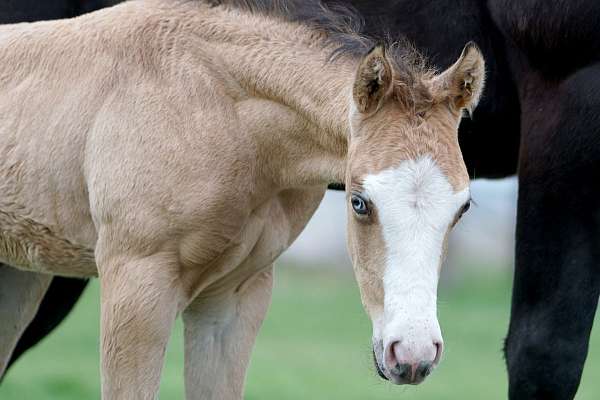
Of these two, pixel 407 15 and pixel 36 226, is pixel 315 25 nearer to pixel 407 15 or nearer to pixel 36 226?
pixel 407 15

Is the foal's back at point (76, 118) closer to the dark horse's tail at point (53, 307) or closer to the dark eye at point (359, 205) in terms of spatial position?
the dark eye at point (359, 205)

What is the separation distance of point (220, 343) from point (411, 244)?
4.32 ft

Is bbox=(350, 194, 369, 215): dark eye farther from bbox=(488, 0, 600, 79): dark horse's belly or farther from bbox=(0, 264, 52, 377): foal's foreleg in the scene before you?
bbox=(0, 264, 52, 377): foal's foreleg

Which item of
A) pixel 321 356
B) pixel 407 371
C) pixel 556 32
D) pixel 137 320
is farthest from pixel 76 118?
pixel 321 356

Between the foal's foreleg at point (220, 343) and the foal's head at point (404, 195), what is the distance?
2.85 feet

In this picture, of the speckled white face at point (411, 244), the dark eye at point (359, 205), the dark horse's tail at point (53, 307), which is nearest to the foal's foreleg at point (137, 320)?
the dark eye at point (359, 205)

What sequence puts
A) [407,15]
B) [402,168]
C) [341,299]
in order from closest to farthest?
[402,168] < [407,15] < [341,299]

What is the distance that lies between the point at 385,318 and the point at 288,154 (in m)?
0.89

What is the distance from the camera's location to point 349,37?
14.6 ft

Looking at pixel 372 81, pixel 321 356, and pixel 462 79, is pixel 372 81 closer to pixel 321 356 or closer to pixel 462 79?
pixel 462 79

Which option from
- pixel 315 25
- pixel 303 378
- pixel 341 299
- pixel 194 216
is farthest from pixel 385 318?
pixel 341 299

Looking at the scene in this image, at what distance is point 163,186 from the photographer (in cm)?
439

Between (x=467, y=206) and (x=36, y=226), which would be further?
(x=36, y=226)

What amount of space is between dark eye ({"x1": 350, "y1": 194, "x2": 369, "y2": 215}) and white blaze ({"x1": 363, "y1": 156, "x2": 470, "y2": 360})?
0.17 ft
